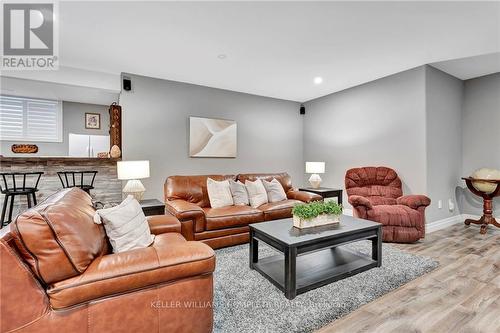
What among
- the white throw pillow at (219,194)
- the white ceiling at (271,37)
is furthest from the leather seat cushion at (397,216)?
the white ceiling at (271,37)

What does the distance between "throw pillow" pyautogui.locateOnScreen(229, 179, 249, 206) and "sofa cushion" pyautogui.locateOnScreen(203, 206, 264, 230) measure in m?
0.24

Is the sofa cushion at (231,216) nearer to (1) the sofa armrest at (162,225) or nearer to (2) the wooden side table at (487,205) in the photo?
(1) the sofa armrest at (162,225)

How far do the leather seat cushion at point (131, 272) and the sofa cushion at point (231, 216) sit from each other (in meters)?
1.42

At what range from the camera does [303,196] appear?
3836 millimetres

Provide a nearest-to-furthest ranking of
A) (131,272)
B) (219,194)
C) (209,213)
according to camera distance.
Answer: (131,272) < (209,213) < (219,194)

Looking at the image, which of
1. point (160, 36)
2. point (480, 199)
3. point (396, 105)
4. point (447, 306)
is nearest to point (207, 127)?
point (160, 36)

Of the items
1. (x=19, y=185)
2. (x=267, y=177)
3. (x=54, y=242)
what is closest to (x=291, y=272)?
(x=54, y=242)

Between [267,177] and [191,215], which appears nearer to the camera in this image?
[191,215]

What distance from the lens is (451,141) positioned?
4.04 metres

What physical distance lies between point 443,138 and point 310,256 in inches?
124

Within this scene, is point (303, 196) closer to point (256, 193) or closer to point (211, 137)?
point (256, 193)

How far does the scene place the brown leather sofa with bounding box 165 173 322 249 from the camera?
9.23 ft

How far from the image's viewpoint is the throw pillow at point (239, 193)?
3547mm

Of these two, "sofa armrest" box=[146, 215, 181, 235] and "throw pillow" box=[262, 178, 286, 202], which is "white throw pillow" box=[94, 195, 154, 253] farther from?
"throw pillow" box=[262, 178, 286, 202]
